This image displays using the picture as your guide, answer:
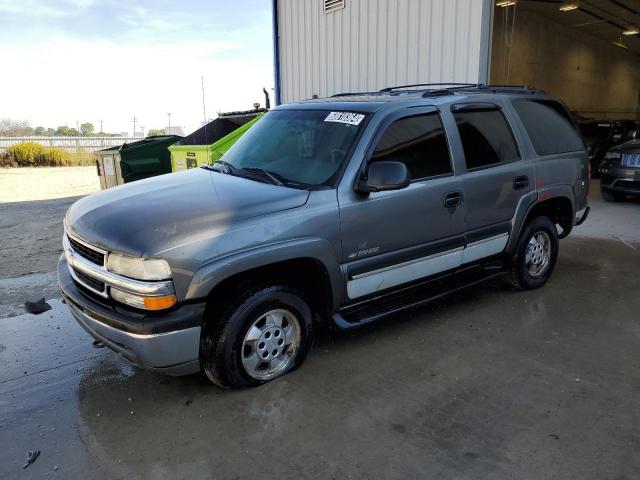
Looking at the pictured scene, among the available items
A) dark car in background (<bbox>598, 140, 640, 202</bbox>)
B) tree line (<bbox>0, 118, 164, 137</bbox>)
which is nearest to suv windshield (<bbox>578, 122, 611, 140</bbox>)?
dark car in background (<bbox>598, 140, 640, 202</bbox>)

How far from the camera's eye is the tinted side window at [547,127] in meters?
4.70

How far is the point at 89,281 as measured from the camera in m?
3.09

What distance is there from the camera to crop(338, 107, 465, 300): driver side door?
3406 millimetres

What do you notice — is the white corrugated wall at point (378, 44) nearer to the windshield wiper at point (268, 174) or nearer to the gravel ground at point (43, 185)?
the windshield wiper at point (268, 174)

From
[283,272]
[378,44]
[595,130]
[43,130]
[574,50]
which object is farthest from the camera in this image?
[43,130]

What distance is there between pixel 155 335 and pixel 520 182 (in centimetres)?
336

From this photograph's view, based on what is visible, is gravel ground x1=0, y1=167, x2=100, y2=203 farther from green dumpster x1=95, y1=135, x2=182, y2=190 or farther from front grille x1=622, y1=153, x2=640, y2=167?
front grille x1=622, y1=153, x2=640, y2=167

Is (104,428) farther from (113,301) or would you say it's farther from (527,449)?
(527,449)

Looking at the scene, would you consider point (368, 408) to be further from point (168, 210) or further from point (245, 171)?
point (245, 171)

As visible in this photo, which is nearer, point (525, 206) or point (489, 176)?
point (489, 176)

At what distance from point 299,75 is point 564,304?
8112 mm

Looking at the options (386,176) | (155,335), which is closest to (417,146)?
(386,176)

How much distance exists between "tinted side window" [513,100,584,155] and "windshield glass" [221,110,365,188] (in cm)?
197

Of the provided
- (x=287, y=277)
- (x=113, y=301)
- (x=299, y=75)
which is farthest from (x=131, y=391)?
(x=299, y=75)
